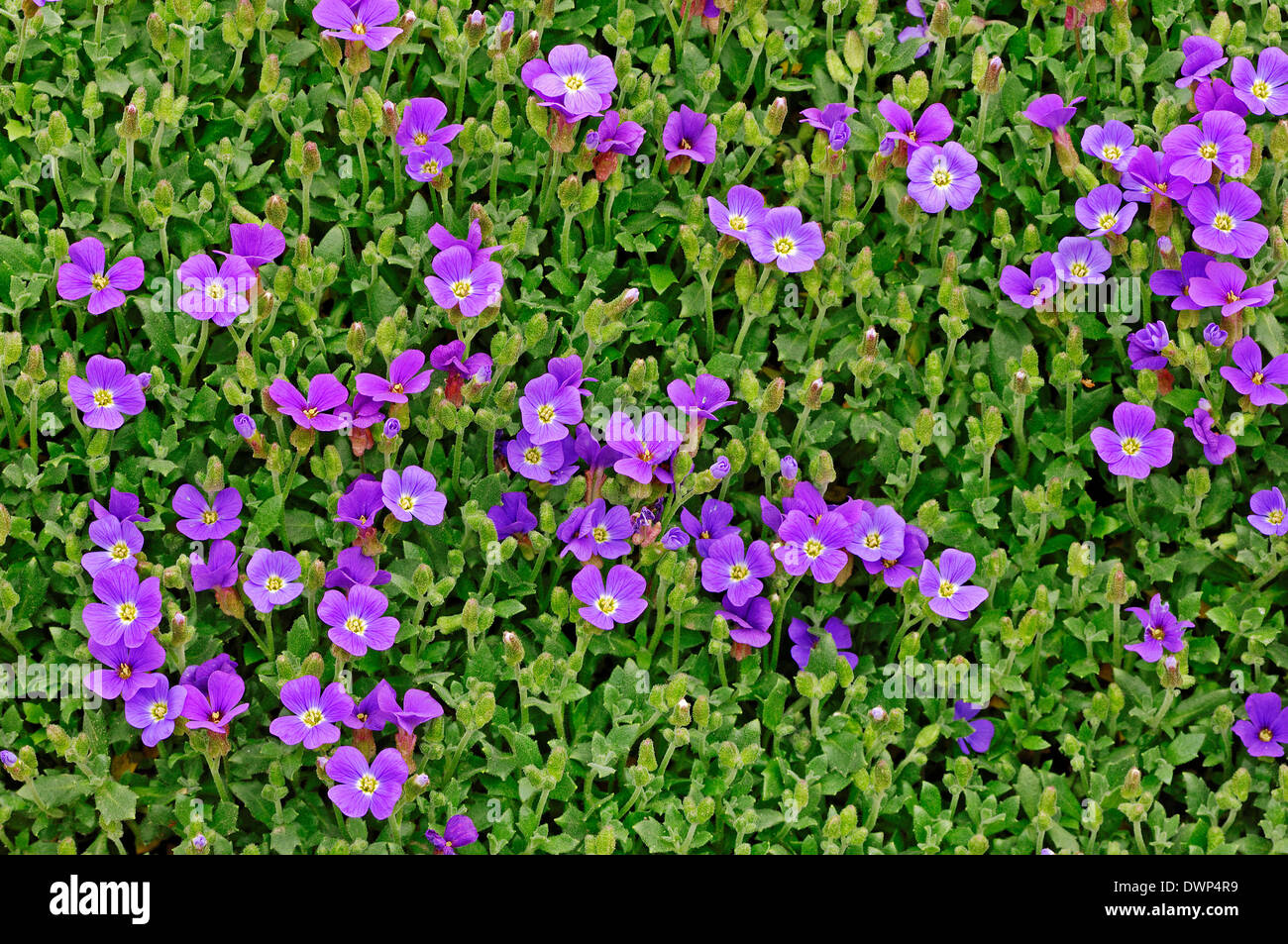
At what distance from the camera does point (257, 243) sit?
338cm

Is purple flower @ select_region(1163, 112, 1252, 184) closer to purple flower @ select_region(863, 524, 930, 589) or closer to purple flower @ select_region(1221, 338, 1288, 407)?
purple flower @ select_region(1221, 338, 1288, 407)

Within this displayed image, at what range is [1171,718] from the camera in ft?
11.2

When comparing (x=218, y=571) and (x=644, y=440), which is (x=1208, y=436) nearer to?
(x=644, y=440)

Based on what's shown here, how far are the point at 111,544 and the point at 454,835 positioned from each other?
3.40ft

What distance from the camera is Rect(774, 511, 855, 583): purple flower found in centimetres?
332

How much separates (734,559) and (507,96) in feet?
4.44

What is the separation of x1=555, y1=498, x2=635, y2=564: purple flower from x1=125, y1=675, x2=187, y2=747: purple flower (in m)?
0.94

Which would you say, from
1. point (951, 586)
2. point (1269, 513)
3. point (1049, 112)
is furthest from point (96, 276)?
point (1269, 513)

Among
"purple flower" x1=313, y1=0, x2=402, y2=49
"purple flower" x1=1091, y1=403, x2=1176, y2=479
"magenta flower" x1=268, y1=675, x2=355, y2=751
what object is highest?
"purple flower" x1=313, y1=0, x2=402, y2=49

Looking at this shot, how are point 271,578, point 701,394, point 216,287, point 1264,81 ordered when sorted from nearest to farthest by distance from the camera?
point 271,578 < point 216,287 < point 701,394 < point 1264,81

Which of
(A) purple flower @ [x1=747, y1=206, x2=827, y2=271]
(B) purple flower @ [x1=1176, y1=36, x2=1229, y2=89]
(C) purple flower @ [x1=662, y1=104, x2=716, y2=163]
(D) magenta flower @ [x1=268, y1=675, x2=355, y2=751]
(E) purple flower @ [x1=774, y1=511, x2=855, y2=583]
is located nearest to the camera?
(D) magenta flower @ [x1=268, y1=675, x2=355, y2=751]

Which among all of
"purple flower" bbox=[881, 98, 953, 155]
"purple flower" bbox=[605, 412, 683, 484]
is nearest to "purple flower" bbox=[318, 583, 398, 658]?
"purple flower" bbox=[605, 412, 683, 484]
